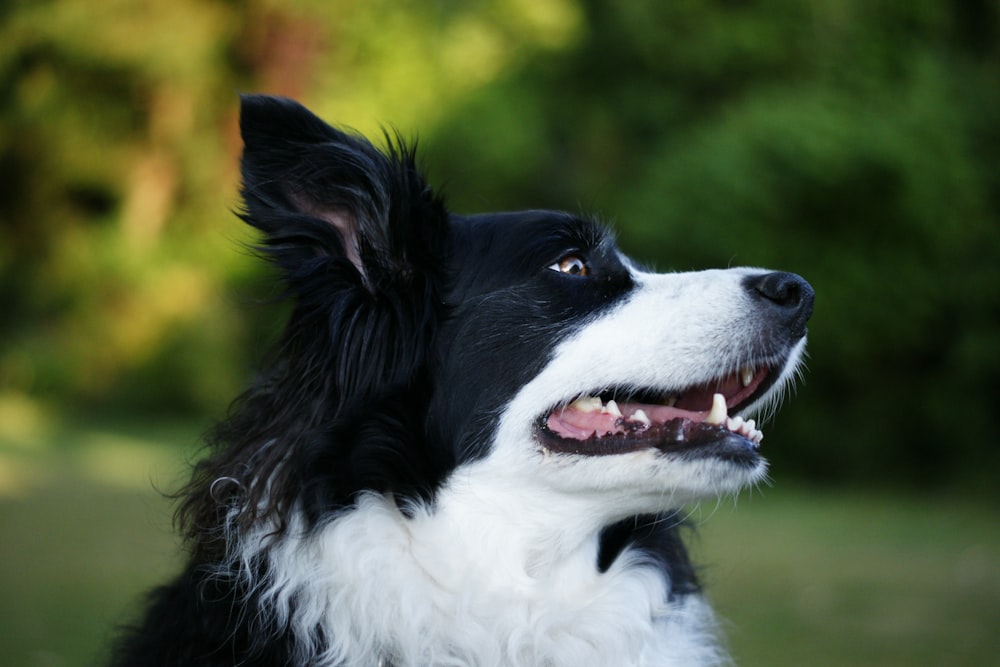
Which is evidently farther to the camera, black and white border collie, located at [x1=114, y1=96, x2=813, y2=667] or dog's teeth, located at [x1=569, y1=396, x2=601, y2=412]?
dog's teeth, located at [x1=569, y1=396, x2=601, y2=412]

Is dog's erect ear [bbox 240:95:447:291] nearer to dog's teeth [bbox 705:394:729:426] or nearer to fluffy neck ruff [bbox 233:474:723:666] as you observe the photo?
fluffy neck ruff [bbox 233:474:723:666]

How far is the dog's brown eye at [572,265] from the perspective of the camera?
360cm

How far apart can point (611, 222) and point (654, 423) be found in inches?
38.0

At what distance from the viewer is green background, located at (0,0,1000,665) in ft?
28.9

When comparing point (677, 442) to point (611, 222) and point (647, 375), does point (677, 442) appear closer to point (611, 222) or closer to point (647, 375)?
point (647, 375)

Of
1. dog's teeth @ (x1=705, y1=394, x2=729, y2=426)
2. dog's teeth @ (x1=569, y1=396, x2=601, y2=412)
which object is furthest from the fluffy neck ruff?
dog's teeth @ (x1=705, y1=394, x2=729, y2=426)

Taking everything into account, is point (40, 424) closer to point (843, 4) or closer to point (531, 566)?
point (843, 4)

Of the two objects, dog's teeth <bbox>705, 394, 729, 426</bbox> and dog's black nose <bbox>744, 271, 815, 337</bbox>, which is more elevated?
dog's black nose <bbox>744, 271, 815, 337</bbox>

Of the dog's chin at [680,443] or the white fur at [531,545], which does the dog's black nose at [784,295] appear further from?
the dog's chin at [680,443]

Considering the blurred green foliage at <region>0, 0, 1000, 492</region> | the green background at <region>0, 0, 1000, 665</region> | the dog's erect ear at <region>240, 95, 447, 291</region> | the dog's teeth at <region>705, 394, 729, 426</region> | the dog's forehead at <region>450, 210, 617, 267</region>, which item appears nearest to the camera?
the dog's erect ear at <region>240, 95, 447, 291</region>

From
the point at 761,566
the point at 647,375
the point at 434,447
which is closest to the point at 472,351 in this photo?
the point at 434,447

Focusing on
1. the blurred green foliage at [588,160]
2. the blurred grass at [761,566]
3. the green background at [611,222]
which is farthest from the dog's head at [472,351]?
the blurred green foliage at [588,160]

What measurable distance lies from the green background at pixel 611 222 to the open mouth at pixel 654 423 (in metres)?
0.88

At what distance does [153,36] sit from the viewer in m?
19.7
